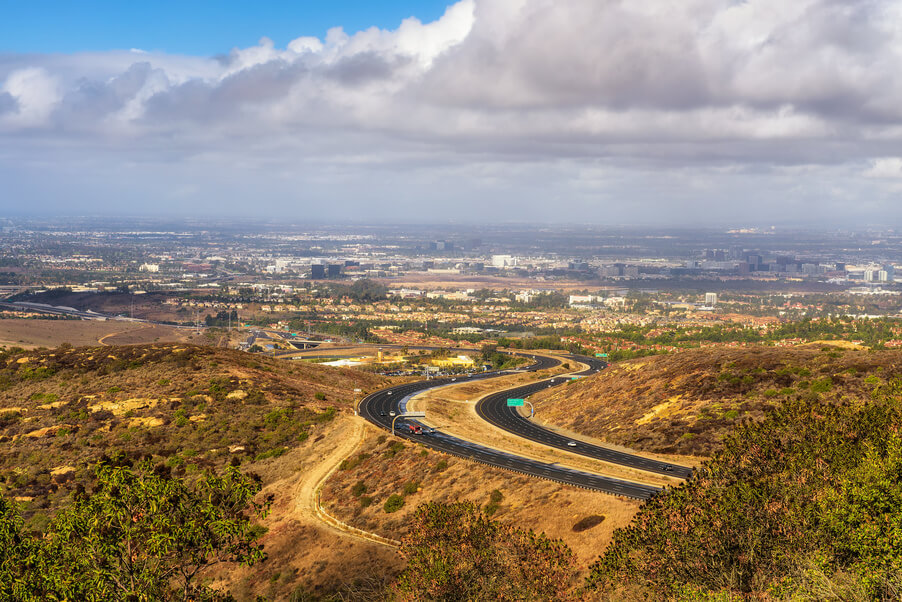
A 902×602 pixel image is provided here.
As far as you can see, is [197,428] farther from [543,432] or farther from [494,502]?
[494,502]

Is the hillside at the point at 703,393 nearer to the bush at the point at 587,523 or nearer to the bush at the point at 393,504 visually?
the bush at the point at 587,523

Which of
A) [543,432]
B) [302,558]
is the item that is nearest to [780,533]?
[302,558]

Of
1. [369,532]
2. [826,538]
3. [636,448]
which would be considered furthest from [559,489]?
[826,538]

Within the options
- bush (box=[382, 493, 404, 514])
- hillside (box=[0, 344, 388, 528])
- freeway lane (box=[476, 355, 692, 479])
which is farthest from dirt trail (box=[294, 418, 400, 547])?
freeway lane (box=[476, 355, 692, 479])

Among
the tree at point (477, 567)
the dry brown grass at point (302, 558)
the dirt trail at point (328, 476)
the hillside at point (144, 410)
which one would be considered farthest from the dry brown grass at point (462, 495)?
the hillside at point (144, 410)

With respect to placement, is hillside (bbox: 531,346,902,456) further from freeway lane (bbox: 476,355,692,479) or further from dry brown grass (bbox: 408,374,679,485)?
dry brown grass (bbox: 408,374,679,485)

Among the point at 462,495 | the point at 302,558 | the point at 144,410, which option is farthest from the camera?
the point at 144,410
